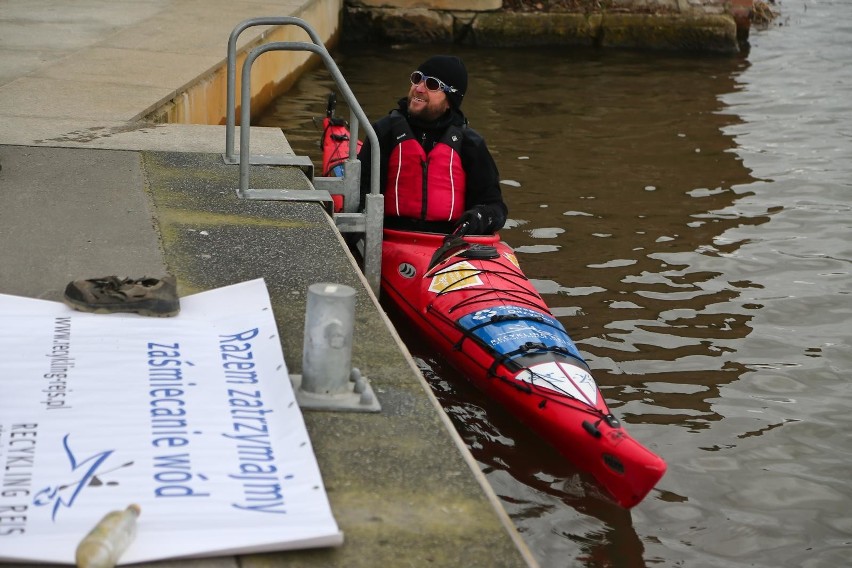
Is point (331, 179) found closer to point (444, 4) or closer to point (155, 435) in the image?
point (155, 435)

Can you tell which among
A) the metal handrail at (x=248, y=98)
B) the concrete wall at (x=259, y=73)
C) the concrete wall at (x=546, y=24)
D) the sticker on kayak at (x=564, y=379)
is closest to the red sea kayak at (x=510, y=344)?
the sticker on kayak at (x=564, y=379)

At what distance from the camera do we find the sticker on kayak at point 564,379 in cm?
479

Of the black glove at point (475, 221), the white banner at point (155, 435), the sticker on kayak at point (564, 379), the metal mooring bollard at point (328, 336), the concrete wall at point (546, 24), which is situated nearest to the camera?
the white banner at point (155, 435)

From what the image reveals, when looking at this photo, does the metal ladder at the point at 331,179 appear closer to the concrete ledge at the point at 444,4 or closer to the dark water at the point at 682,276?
the dark water at the point at 682,276

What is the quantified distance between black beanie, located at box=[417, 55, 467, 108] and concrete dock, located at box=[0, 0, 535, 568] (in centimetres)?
100

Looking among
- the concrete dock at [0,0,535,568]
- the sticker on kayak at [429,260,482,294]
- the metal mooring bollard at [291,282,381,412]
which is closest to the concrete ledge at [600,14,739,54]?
the concrete dock at [0,0,535,568]

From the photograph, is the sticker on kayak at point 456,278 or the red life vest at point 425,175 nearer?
the sticker on kayak at point 456,278

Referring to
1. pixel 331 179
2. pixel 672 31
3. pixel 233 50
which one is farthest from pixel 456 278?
pixel 672 31

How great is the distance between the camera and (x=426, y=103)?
6230mm

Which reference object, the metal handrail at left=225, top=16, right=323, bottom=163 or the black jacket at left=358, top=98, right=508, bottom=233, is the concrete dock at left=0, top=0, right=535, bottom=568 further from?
the black jacket at left=358, top=98, right=508, bottom=233

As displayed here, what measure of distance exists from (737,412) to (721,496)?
2.83 feet

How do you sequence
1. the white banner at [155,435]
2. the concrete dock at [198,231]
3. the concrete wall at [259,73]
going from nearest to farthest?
the white banner at [155,435] → the concrete dock at [198,231] → the concrete wall at [259,73]

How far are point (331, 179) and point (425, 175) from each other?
524 millimetres

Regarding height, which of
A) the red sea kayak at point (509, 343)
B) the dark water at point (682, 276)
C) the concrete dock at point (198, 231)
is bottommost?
the dark water at point (682, 276)
